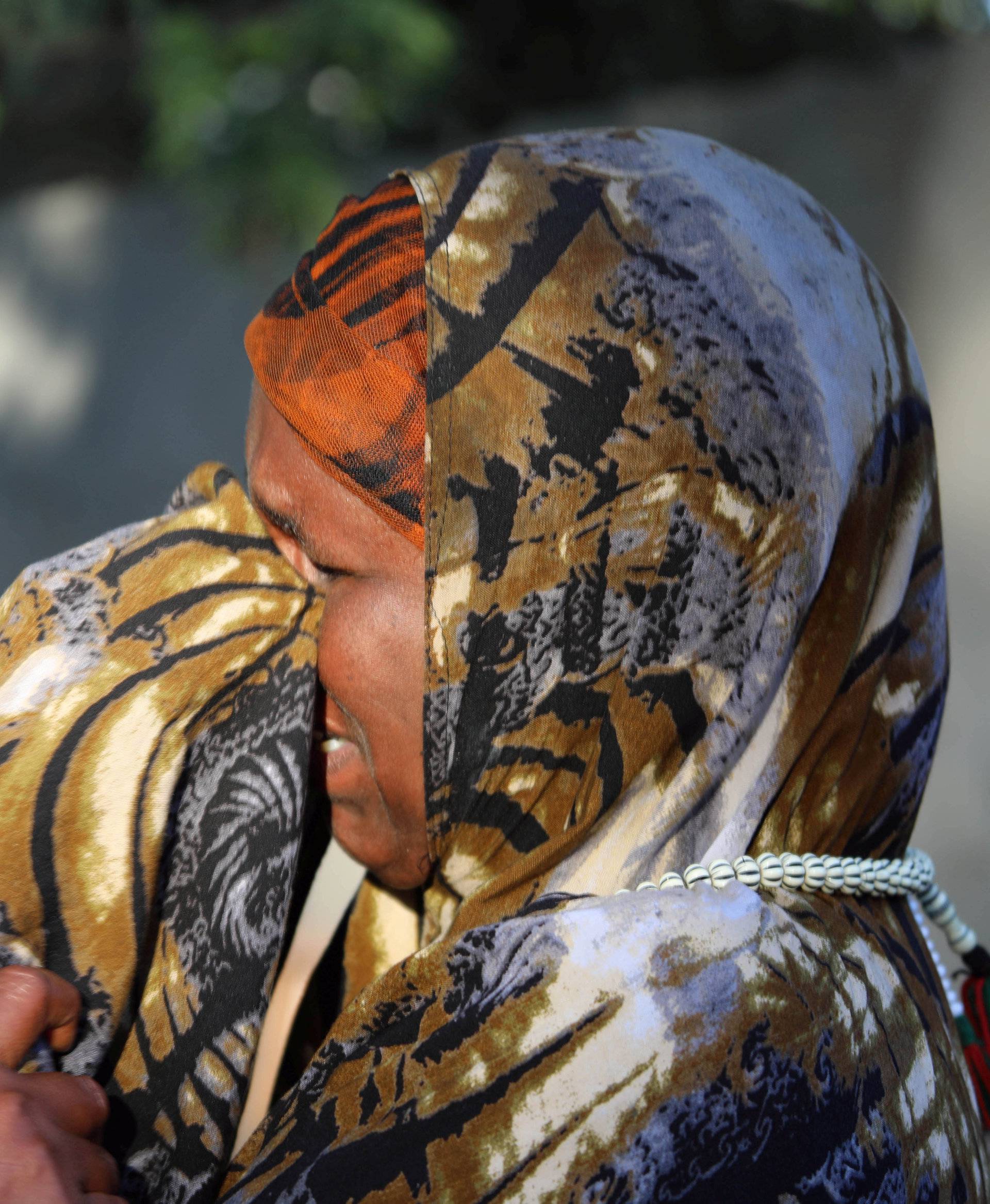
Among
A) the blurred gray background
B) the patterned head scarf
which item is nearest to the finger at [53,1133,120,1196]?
the patterned head scarf

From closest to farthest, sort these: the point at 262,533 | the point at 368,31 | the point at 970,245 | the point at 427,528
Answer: the point at 427,528 < the point at 262,533 < the point at 368,31 < the point at 970,245

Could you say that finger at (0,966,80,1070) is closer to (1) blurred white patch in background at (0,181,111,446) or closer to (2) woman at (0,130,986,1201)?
(2) woman at (0,130,986,1201)

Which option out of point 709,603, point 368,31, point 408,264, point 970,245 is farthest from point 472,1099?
point 970,245

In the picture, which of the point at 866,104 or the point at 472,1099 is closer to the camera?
the point at 472,1099

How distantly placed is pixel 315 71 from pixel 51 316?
1.88m

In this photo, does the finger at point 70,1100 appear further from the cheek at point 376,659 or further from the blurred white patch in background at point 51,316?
the blurred white patch in background at point 51,316

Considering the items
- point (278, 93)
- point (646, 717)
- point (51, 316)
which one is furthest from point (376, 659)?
point (51, 316)

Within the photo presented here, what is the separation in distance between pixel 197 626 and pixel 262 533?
0.14 m

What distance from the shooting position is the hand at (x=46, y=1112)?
2.70ft

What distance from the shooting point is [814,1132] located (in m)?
0.91

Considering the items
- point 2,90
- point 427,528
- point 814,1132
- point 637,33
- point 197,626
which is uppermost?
point 637,33

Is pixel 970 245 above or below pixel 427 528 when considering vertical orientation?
above

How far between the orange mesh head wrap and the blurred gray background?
90.4 inches

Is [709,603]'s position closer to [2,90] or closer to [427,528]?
[427,528]
